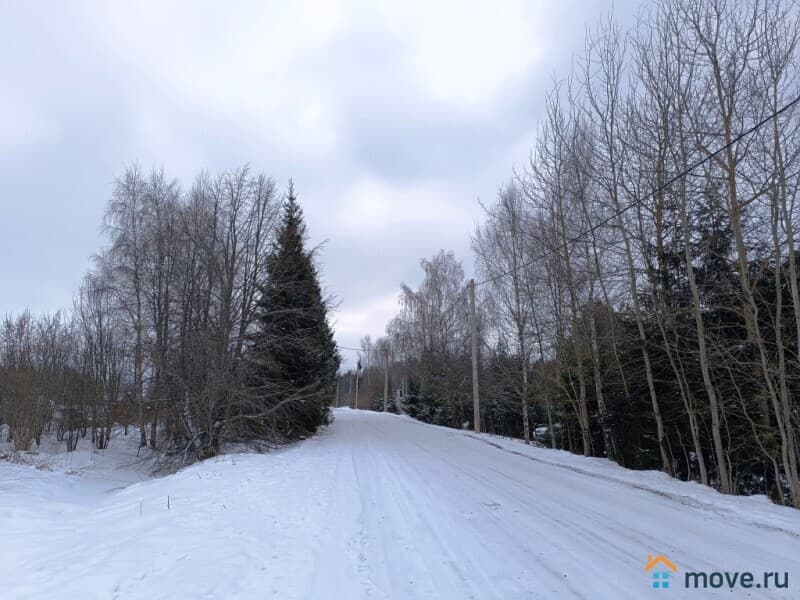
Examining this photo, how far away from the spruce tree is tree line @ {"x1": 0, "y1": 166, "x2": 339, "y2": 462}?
0.05 meters

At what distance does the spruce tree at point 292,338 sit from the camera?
596 inches

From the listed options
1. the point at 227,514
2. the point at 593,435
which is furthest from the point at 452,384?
the point at 227,514

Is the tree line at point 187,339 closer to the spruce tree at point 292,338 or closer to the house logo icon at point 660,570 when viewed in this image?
the spruce tree at point 292,338

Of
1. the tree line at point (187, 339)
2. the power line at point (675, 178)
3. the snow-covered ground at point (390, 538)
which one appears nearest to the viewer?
the snow-covered ground at point (390, 538)

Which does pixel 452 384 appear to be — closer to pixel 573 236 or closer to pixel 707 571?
pixel 573 236

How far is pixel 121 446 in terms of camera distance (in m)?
20.0

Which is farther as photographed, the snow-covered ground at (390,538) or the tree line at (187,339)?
the tree line at (187,339)

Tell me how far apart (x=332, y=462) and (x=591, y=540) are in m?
7.13

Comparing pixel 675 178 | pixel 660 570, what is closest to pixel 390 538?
pixel 660 570

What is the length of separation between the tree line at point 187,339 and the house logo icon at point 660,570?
35.8ft

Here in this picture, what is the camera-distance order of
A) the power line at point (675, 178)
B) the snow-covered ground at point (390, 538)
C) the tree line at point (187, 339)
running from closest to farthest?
the snow-covered ground at point (390, 538) → the power line at point (675, 178) → the tree line at point (187, 339)

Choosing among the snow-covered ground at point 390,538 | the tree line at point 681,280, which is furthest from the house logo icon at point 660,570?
the tree line at point 681,280

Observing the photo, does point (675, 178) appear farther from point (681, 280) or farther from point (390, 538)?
point (390, 538)

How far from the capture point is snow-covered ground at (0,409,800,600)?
12.3 ft
